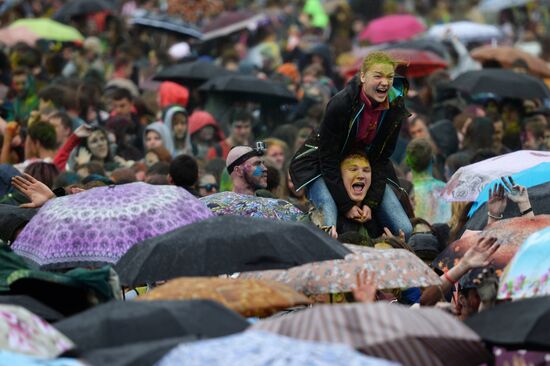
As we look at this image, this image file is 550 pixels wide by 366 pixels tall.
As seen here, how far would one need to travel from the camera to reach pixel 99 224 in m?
10.7

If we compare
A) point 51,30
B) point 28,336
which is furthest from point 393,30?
point 28,336

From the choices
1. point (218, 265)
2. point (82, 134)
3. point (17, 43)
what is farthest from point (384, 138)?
point (17, 43)

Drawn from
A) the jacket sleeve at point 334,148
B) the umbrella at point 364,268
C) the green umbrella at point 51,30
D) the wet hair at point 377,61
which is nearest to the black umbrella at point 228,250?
the umbrella at point 364,268

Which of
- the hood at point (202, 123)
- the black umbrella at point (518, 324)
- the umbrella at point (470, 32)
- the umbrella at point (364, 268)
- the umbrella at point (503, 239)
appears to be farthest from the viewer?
the umbrella at point (470, 32)

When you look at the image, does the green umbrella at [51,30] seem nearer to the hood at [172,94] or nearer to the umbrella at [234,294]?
the hood at [172,94]

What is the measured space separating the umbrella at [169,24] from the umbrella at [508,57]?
15.6 feet

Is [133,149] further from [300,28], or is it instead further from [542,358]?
[300,28]

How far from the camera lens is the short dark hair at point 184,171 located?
14.0m

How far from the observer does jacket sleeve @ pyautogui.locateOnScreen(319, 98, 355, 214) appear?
453 inches

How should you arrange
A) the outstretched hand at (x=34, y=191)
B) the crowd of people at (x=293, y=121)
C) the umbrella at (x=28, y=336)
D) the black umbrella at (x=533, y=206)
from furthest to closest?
the black umbrella at (x=533, y=206)
the outstretched hand at (x=34, y=191)
the crowd of people at (x=293, y=121)
the umbrella at (x=28, y=336)

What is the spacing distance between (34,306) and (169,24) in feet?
53.9

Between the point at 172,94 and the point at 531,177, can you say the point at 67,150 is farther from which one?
the point at 531,177

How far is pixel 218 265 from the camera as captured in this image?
378 inches

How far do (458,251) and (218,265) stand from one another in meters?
1.65
